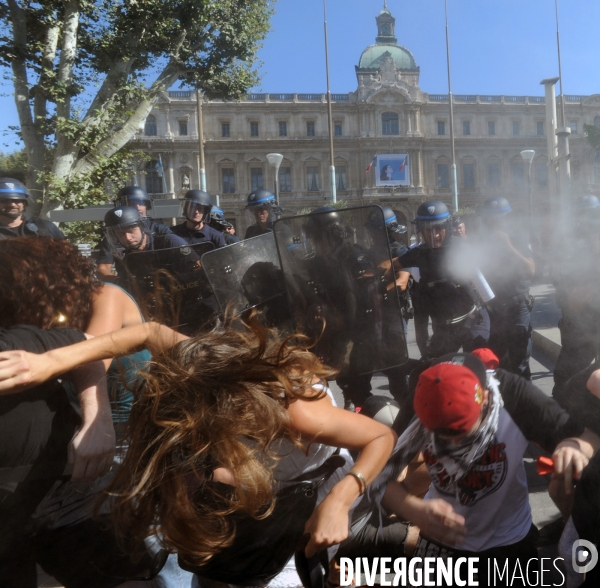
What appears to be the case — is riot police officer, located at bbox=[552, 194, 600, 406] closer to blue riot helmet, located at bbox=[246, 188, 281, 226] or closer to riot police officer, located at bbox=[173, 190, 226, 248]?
blue riot helmet, located at bbox=[246, 188, 281, 226]

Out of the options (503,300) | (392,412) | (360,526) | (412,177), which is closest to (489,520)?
(360,526)

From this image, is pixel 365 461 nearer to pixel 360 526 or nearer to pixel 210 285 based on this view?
pixel 360 526

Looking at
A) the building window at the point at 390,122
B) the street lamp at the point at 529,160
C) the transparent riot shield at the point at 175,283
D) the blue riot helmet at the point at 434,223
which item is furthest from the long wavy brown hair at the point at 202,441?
the street lamp at the point at 529,160

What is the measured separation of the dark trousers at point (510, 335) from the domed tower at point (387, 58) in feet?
5.21

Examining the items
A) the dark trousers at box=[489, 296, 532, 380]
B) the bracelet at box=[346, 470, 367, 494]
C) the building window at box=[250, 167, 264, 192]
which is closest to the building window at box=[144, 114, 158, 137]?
the building window at box=[250, 167, 264, 192]

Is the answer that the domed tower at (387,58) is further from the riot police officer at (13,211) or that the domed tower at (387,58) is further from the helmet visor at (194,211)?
the riot police officer at (13,211)

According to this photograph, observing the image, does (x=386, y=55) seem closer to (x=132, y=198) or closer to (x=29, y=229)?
(x=132, y=198)

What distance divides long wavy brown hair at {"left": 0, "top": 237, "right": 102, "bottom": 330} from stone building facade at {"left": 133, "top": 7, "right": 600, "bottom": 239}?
1508 millimetres

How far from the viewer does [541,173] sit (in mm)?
4852

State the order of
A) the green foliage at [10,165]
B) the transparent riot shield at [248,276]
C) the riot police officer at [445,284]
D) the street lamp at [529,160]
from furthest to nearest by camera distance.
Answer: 1. the green foliage at [10,165]
2. the street lamp at [529,160]
3. the riot police officer at [445,284]
4. the transparent riot shield at [248,276]

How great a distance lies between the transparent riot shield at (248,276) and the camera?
2.07m

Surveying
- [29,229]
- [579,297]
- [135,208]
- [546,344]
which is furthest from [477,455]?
[546,344]

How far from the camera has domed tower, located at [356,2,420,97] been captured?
2.15 m

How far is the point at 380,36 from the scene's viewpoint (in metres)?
2.24
